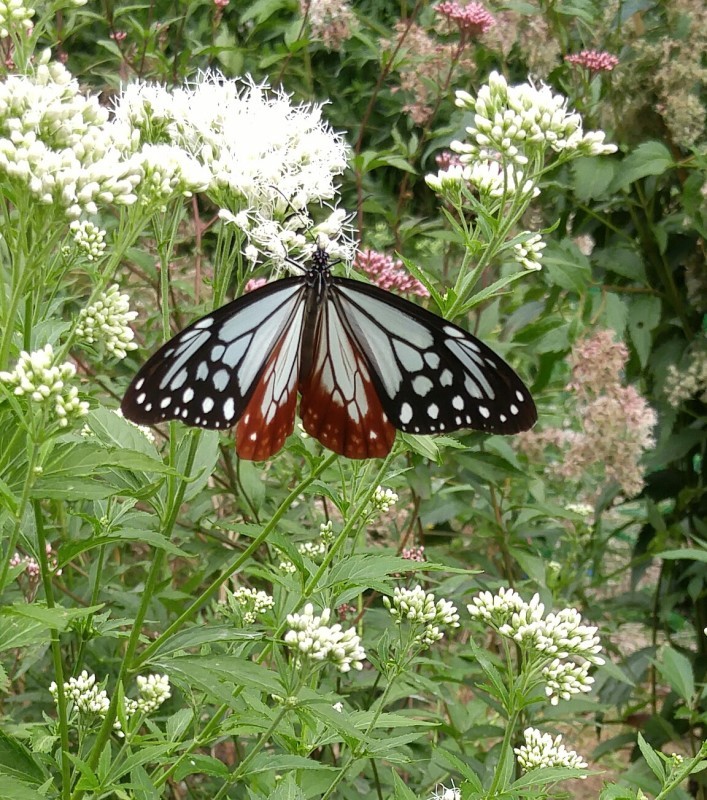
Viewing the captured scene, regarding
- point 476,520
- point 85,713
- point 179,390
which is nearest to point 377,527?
point 476,520

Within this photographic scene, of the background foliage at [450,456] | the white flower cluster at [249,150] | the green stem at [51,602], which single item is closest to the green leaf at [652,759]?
the background foliage at [450,456]

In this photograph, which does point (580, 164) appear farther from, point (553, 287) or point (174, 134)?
point (174, 134)

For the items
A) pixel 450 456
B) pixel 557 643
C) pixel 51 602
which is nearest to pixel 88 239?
pixel 51 602

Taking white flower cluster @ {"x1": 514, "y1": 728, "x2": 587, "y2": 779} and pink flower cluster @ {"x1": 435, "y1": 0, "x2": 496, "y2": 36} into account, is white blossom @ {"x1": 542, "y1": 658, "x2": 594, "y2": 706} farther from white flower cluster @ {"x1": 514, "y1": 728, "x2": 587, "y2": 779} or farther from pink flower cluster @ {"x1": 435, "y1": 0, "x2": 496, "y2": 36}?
pink flower cluster @ {"x1": 435, "y1": 0, "x2": 496, "y2": 36}

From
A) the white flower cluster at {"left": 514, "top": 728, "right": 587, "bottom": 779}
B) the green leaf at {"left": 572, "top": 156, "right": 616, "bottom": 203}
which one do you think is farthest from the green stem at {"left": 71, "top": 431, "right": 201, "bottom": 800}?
the green leaf at {"left": 572, "top": 156, "right": 616, "bottom": 203}

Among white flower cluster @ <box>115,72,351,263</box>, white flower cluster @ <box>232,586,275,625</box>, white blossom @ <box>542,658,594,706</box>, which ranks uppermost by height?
white flower cluster @ <box>115,72,351,263</box>
